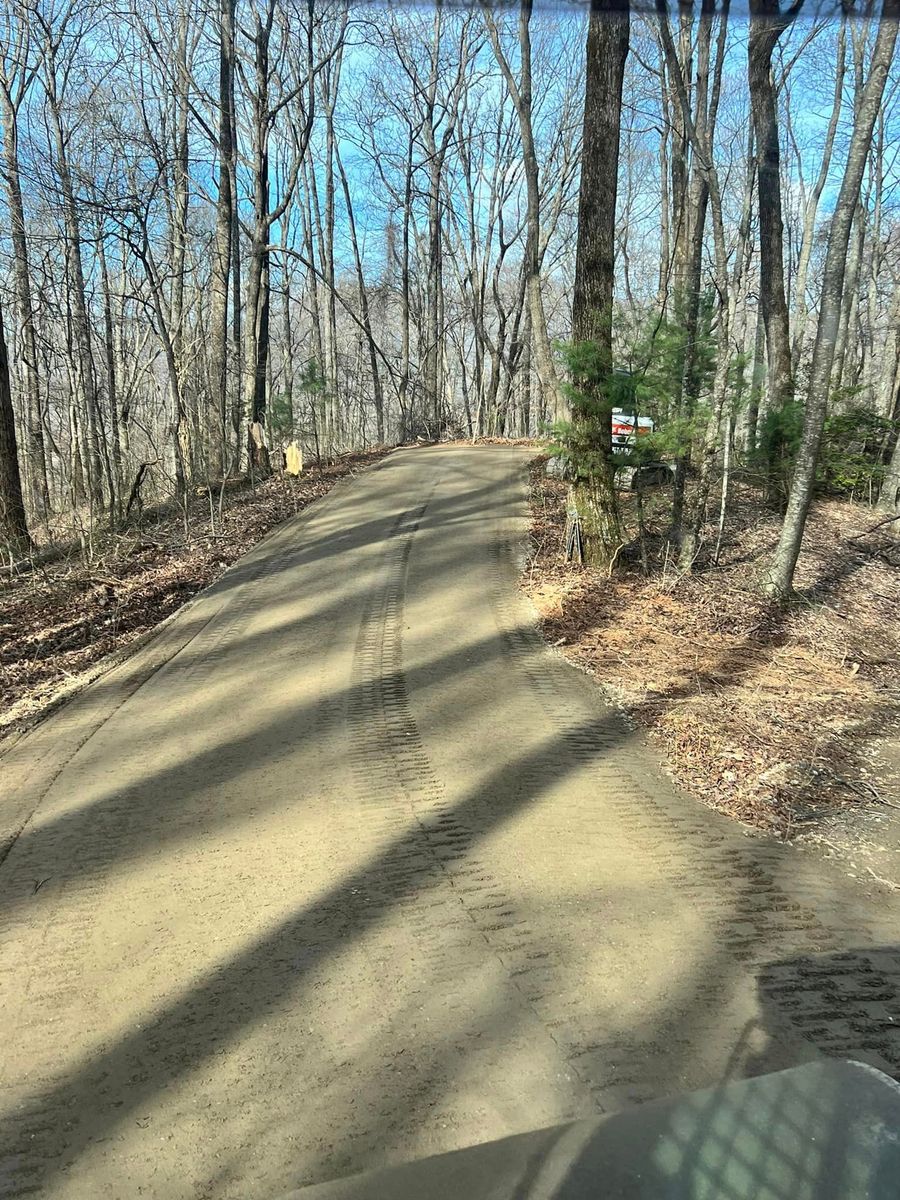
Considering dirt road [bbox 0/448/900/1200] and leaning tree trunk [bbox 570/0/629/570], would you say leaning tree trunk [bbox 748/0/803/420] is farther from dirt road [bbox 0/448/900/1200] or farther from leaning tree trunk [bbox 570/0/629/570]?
dirt road [bbox 0/448/900/1200]

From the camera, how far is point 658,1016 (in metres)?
2.40

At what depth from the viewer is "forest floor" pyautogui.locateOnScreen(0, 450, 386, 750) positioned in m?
5.57

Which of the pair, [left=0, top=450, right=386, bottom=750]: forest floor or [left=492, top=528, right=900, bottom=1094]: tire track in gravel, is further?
[left=0, top=450, right=386, bottom=750]: forest floor

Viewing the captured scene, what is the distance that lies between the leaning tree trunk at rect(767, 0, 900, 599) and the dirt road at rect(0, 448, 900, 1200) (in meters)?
3.15

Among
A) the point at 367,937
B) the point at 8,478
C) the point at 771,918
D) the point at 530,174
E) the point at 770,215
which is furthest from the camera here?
the point at 530,174

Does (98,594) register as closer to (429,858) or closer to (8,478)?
(8,478)

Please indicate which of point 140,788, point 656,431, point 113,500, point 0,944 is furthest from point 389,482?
point 0,944

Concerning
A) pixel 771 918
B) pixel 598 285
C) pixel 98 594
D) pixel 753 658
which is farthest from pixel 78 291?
pixel 771 918

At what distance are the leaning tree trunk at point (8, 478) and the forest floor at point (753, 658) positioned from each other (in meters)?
6.14

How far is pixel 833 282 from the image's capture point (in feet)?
20.6

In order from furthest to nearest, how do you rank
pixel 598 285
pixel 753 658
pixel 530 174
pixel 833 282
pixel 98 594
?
1. pixel 530 174
2. pixel 598 285
3. pixel 98 594
4. pixel 833 282
5. pixel 753 658

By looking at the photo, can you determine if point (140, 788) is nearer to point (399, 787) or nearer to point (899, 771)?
point (399, 787)

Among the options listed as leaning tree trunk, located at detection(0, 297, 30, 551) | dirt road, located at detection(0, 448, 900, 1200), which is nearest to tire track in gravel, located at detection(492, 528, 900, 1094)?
dirt road, located at detection(0, 448, 900, 1200)

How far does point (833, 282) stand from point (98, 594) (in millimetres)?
7370
